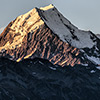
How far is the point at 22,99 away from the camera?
199375mm

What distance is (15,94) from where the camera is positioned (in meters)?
200

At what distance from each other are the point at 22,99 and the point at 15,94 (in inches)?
165

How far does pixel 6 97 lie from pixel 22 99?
7.90m

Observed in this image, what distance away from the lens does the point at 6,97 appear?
19975 cm

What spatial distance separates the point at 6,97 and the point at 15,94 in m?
4.64
